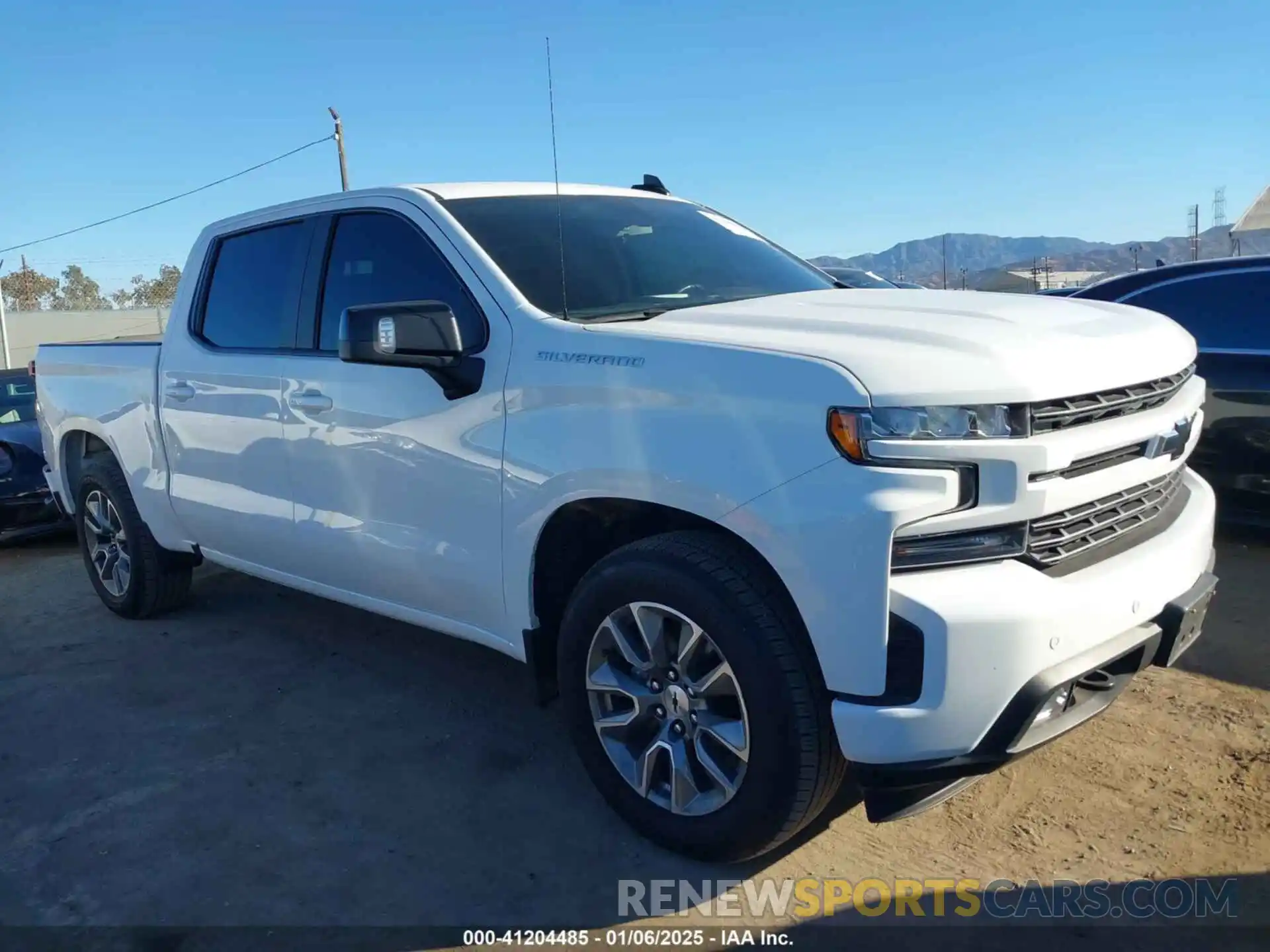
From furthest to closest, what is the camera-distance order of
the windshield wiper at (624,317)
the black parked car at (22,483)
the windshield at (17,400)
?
the windshield at (17,400) → the black parked car at (22,483) → the windshield wiper at (624,317)

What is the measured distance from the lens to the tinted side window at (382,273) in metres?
3.59

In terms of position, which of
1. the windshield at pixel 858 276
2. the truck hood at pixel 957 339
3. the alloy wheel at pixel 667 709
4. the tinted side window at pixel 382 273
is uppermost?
the windshield at pixel 858 276

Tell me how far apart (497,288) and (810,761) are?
175cm

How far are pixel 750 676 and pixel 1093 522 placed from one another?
95 cm

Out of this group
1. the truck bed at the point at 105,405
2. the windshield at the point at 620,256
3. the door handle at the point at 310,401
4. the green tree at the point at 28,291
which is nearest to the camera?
the windshield at the point at 620,256

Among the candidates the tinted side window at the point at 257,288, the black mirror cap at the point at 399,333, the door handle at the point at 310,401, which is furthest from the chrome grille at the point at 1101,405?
the tinted side window at the point at 257,288

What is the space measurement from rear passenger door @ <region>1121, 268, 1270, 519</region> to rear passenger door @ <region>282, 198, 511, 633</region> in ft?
13.3

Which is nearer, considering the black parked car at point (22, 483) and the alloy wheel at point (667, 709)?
the alloy wheel at point (667, 709)

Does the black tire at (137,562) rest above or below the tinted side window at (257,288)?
below

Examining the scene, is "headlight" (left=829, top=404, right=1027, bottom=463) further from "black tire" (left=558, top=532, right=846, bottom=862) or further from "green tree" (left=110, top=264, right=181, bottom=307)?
"green tree" (left=110, top=264, right=181, bottom=307)

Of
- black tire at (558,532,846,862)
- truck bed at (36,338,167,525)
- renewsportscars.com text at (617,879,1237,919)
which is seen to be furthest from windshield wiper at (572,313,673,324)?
truck bed at (36,338,167,525)

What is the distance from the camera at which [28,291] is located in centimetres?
5278

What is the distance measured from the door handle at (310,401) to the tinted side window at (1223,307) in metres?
4.56

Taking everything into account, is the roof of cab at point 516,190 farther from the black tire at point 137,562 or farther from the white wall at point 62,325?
the white wall at point 62,325
